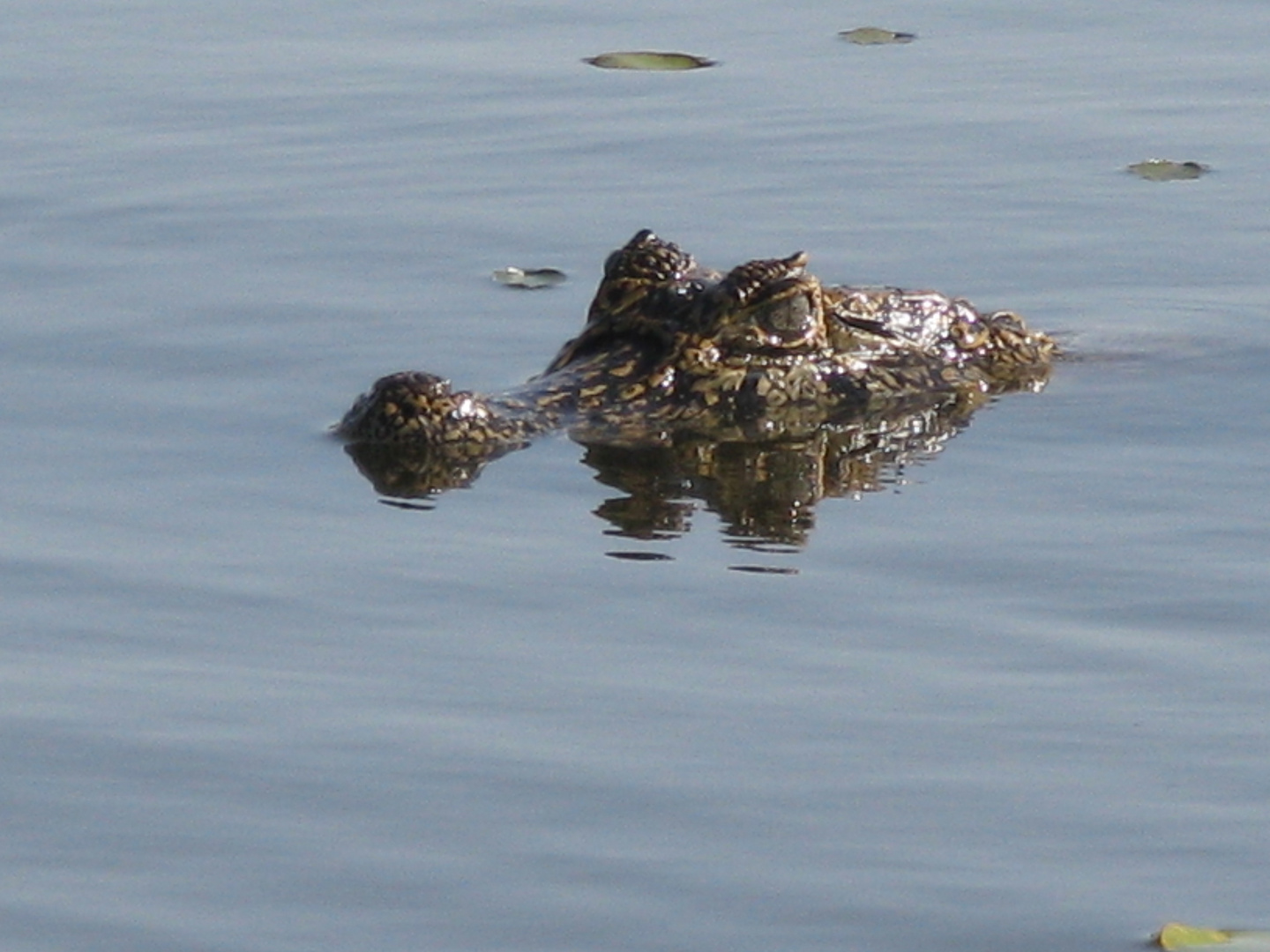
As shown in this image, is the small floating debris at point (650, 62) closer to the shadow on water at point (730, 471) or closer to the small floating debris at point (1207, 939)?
the shadow on water at point (730, 471)

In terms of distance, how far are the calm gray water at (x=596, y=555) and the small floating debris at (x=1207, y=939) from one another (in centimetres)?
7

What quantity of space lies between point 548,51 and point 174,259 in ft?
15.4

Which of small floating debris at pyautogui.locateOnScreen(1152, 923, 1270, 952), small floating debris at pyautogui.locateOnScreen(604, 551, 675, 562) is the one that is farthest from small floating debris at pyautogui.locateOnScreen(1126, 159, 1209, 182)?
small floating debris at pyautogui.locateOnScreen(1152, 923, 1270, 952)

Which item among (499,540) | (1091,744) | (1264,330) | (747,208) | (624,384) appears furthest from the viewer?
(747,208)

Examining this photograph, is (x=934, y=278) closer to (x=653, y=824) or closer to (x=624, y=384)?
(x=624, y=384)

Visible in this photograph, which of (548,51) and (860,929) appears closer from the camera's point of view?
(860,929)

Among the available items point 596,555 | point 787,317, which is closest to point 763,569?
point 596,555

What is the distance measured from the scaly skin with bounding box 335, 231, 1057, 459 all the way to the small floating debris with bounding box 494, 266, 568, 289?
1.69 m

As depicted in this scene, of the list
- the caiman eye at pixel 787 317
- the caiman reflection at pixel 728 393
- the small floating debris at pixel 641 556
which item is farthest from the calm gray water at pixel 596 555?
the caiman eye at pixel 787 317

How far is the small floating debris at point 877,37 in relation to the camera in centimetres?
1798

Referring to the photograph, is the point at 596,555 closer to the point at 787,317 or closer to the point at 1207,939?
the point at 787,317

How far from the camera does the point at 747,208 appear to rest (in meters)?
14.8

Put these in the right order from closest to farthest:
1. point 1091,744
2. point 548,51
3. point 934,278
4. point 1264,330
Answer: point 1091,744 < point 1264,330 < point 934,278 < point 548,51

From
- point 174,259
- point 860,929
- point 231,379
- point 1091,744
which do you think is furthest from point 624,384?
point 860,929
